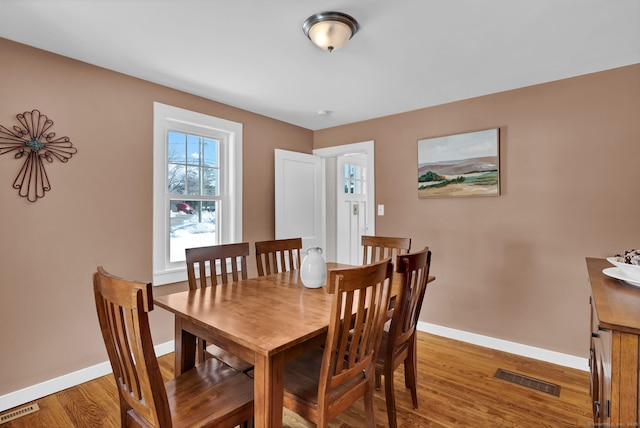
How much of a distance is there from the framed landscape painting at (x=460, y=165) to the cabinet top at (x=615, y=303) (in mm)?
1667

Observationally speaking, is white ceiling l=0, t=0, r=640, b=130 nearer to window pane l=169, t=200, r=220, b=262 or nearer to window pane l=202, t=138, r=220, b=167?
window pane l=202, t=138, r=220, b=167

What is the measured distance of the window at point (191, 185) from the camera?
278 centimetres

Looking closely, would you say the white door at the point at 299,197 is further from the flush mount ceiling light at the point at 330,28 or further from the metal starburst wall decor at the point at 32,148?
the metal starburst wall decor at the point at 32,148

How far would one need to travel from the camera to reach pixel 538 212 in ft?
9.00

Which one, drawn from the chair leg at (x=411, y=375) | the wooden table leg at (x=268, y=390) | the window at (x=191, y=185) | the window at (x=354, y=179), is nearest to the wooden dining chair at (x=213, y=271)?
the wooden table leg at (x=268, y=390)

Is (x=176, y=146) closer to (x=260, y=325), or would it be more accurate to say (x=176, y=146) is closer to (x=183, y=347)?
(x=183, y=347)

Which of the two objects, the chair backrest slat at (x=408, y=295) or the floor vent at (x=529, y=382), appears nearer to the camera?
the chair backrest slat at (x=408, y=295)

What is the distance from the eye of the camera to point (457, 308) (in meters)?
3.18

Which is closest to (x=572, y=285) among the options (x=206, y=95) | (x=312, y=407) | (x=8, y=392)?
(x=312, y=407)

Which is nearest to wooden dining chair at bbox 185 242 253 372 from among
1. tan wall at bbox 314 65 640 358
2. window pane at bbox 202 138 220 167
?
window pane at bbox 202 138 220 167

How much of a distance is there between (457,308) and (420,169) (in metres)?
1.50

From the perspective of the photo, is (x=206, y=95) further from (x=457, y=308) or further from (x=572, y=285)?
(x=572, y=285)

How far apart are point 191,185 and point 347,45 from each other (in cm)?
195

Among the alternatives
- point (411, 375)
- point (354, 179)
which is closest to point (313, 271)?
point (411, 375)
